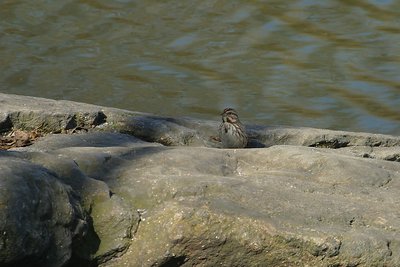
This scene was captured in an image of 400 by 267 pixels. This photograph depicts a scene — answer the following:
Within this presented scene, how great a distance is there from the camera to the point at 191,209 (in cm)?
477

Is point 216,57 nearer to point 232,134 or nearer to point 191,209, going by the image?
point 232,134

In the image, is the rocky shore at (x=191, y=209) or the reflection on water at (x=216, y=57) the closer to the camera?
the rocky shore at (x=191, y=209)

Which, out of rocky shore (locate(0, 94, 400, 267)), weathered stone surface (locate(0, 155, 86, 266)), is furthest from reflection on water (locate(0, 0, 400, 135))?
weathered stone surface (locate(0, 155, 86, 266))

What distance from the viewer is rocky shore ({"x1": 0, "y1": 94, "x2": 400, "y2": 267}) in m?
4.53

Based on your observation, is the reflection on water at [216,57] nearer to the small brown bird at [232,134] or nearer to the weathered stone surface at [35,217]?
the small brown bird at [232,134]

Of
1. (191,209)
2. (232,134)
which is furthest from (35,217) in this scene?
(232,134)

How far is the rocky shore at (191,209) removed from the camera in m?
4.53

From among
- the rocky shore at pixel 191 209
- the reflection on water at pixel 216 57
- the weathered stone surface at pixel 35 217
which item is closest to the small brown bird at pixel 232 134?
the rocky shore at pixel 191 209

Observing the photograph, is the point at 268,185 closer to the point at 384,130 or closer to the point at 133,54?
the point at 384,130

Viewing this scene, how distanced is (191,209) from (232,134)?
2.26 metres

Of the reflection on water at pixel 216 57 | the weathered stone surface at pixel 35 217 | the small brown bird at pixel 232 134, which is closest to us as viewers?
the weathered stone surface at pixel 35 217

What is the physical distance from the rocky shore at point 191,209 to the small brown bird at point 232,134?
4.13ft

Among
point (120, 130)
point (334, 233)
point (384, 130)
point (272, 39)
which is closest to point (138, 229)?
point (334, 233)

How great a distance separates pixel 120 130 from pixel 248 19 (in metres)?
6.87
